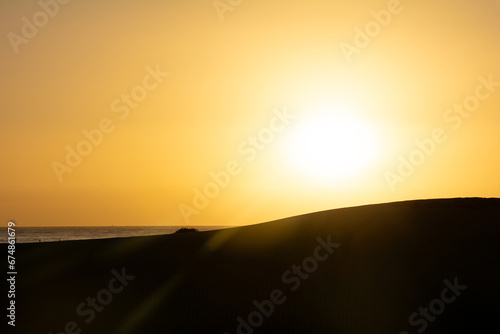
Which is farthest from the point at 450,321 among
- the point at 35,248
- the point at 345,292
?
the point at 35,248

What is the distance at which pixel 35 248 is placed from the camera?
2202 cm

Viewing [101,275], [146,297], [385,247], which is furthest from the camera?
[385,247]

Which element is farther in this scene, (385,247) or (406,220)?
(406,220)

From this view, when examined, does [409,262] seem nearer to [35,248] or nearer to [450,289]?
[450,289]

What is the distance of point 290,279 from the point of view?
16781 mm

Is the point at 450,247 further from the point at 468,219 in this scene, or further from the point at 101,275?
the point at 101,275

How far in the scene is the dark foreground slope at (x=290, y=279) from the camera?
47.4 feet

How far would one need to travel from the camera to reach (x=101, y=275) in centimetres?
1758

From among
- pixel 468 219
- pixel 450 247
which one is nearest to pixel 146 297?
pixel 450 247

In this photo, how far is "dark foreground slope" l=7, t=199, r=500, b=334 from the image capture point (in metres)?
14.4

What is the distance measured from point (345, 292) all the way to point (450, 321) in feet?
8.82

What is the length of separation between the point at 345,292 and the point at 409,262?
8.98 ft

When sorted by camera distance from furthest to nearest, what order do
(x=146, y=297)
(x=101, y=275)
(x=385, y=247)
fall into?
(x=385, y=247)
(x=101, y=275)
(x=146, y=297)

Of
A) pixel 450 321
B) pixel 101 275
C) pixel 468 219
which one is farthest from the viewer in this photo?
pixel 468 219
